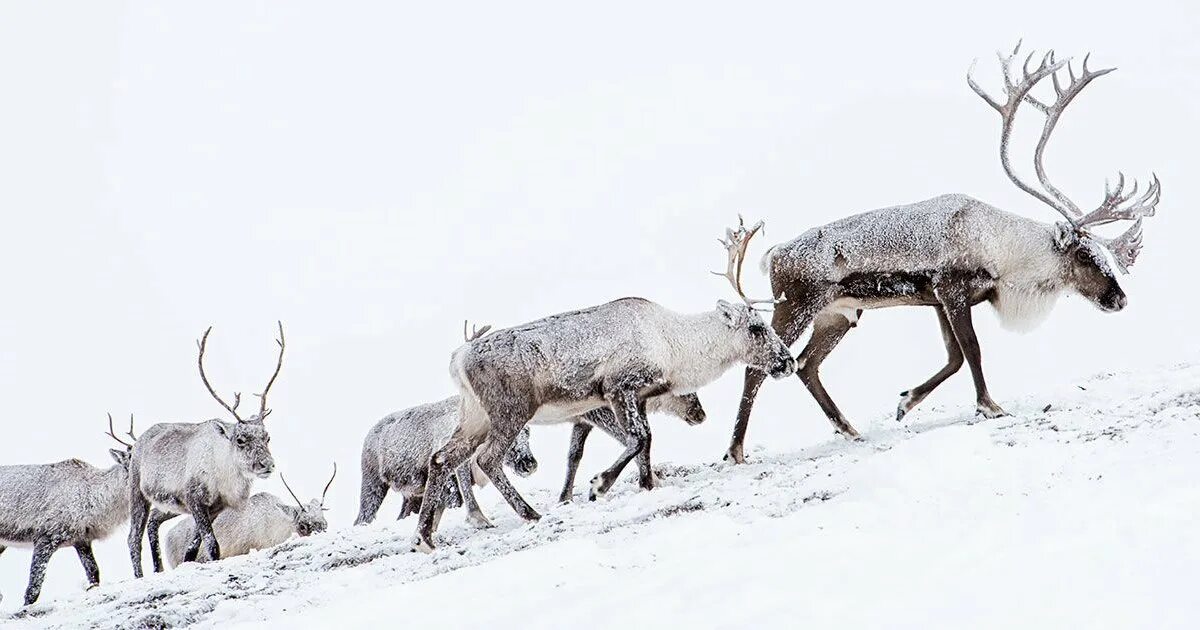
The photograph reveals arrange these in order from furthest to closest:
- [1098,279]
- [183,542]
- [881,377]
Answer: [881,377] → [183,542] → [1098,279]

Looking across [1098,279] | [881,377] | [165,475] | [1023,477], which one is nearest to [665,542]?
[1023,477]

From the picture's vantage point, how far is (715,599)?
569 cm

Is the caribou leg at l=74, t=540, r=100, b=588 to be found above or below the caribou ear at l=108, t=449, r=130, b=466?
below

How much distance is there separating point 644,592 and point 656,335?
4.34 metres

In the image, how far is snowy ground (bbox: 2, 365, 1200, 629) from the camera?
5.38 meters

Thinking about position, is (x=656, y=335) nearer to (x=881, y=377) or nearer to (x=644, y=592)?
(x=644, y=592)

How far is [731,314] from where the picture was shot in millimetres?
10719

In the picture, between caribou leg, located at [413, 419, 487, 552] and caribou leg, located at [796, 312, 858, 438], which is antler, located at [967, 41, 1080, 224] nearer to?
caribou leg, located at [796, 312, 858, 438]

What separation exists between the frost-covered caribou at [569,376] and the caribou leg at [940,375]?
110 centimetres

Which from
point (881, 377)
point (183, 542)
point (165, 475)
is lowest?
point (881, 377)

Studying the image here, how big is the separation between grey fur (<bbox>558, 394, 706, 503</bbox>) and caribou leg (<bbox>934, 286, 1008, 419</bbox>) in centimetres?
224

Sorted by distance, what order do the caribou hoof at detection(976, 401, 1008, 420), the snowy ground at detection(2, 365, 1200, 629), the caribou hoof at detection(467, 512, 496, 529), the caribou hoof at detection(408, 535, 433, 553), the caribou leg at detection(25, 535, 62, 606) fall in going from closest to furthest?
the snowy ground at detection(2, 365, 1200, 629), the caribou hoof at detection(408, 535, 433, 553), the caribou hoof at detection(467, 512, 496, 529), the caribou hoof at detection(976, 401, 1008, 420), the caribou leg at detection(25, 535, 62, 606)

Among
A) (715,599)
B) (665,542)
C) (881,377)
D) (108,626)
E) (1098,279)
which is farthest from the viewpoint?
(881,377)

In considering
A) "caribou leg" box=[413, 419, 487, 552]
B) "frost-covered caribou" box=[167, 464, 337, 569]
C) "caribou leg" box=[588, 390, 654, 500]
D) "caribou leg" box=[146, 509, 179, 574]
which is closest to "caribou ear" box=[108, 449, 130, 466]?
"caribou leg" box=[146, 509, 179, 574]
